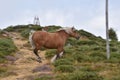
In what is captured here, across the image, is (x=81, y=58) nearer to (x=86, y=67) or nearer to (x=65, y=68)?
(x=86, y=67)

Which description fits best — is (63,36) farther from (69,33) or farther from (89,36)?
(89,36)

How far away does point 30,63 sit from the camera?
1925 cm

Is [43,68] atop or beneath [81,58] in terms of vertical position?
beneath

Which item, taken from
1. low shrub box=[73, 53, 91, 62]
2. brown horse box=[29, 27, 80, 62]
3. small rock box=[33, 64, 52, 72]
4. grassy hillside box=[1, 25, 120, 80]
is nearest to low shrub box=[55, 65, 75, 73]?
grassy hillside box=[1, 25, 120, 80]

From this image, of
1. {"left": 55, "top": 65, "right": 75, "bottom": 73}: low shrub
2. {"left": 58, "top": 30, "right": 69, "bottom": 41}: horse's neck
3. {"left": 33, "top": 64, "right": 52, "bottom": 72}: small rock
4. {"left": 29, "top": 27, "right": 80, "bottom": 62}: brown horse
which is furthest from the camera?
{"left": 58, "top": 30, "right": 69, "bottom": 41}: horse's neck

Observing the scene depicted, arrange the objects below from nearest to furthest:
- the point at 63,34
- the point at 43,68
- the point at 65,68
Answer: the point at 65,68 → the point at 43,68 → the point at 63,34

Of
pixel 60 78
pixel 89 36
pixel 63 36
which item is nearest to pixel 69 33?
pixel 63 36

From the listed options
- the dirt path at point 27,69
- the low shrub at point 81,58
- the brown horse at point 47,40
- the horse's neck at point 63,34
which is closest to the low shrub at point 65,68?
the dirt path at point 27,69

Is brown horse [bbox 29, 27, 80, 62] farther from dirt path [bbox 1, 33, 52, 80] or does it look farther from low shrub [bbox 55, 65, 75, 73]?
low shrub [bbox 55, 65, 75, 73]

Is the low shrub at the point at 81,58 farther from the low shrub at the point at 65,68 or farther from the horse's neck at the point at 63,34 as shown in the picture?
the low shrub at the point at 65,68

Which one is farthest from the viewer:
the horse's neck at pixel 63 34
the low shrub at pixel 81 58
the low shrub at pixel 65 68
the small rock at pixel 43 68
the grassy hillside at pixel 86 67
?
the low shrub at pixel 81 58

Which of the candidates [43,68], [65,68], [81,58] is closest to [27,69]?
[43,68]

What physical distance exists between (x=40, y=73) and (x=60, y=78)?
1666 millimetres

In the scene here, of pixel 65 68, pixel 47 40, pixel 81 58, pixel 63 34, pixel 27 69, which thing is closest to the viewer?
pixel 65 68
